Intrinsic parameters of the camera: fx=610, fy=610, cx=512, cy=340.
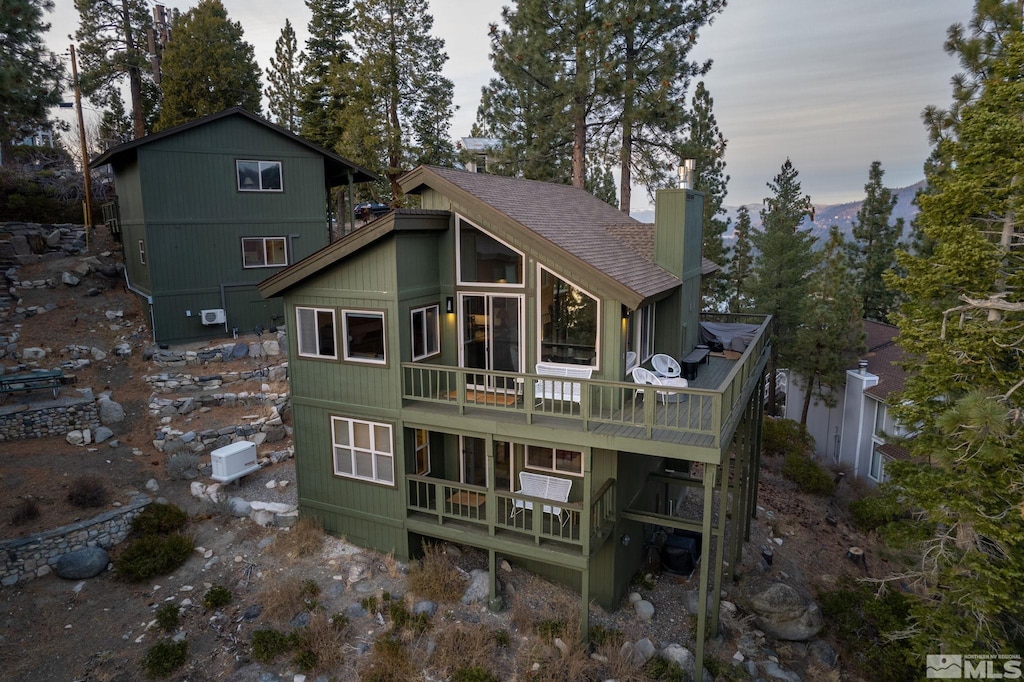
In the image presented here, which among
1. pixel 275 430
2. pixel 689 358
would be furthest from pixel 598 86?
pixel 275 430

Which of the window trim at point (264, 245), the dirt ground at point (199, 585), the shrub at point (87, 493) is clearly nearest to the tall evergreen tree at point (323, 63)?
the window trim at point (264, 245)

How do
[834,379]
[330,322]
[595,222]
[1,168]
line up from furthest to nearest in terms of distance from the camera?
[1,168] → [834,379] → [595,222] → [330,322]

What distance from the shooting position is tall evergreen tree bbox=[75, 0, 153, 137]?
92.2 feet

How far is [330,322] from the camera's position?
1228cm

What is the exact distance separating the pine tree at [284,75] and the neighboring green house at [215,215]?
1370 centimetres

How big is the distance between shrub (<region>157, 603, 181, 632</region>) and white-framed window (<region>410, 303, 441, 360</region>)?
20.1 feet

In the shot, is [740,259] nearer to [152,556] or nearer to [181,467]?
[181,467]

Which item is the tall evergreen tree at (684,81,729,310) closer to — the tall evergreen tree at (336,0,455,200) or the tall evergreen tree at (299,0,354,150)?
the tall evergreen tree at (336,0,455,200)

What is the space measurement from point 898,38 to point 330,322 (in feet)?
67.3

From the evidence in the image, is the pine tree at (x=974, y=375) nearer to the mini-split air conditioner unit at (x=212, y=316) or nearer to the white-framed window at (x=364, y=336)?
the white-framed window at (x=364, y=336)

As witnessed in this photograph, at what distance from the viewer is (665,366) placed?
13070 millimetres

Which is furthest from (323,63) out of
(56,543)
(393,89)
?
(56,543)

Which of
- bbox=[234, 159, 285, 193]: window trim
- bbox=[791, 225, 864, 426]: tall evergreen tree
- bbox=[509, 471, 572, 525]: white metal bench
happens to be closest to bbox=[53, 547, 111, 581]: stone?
bbox=[509, 471, 572, 525]: white metal bench

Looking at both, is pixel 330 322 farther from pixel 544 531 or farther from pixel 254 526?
pixel 544 531
